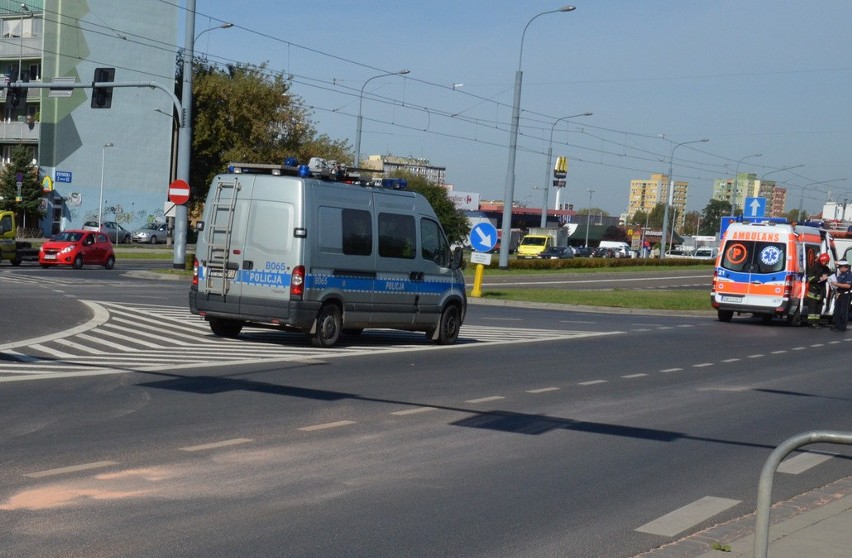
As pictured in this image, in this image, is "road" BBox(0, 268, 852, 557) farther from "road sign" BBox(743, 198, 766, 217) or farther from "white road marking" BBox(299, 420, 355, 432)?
"road sign" BBox(743, 198, 766, 217)

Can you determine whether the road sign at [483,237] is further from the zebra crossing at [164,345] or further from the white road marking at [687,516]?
the white road marking at [687,516]

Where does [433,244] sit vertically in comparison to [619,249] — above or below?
above

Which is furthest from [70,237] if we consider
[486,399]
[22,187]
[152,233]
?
[486,399]

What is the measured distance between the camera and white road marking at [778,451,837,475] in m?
9.49

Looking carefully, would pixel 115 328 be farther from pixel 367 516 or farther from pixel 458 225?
pixel 458 225

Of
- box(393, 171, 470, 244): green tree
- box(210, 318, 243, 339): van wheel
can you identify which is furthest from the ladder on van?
box(393, 171, 470, 244): green tree

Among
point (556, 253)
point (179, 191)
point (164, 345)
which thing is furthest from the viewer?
point (556, 253)

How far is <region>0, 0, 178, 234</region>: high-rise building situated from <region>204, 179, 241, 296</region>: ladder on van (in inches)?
2166

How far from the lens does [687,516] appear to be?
→ 24.7 ft

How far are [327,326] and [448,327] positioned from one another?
306 centimetres

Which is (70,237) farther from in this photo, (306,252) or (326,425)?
A: (326,425)

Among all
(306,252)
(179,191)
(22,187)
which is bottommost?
(306,252)

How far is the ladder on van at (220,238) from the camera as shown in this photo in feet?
57.0

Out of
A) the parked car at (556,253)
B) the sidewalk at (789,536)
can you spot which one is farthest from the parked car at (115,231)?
the sidewalk at (789,536)
